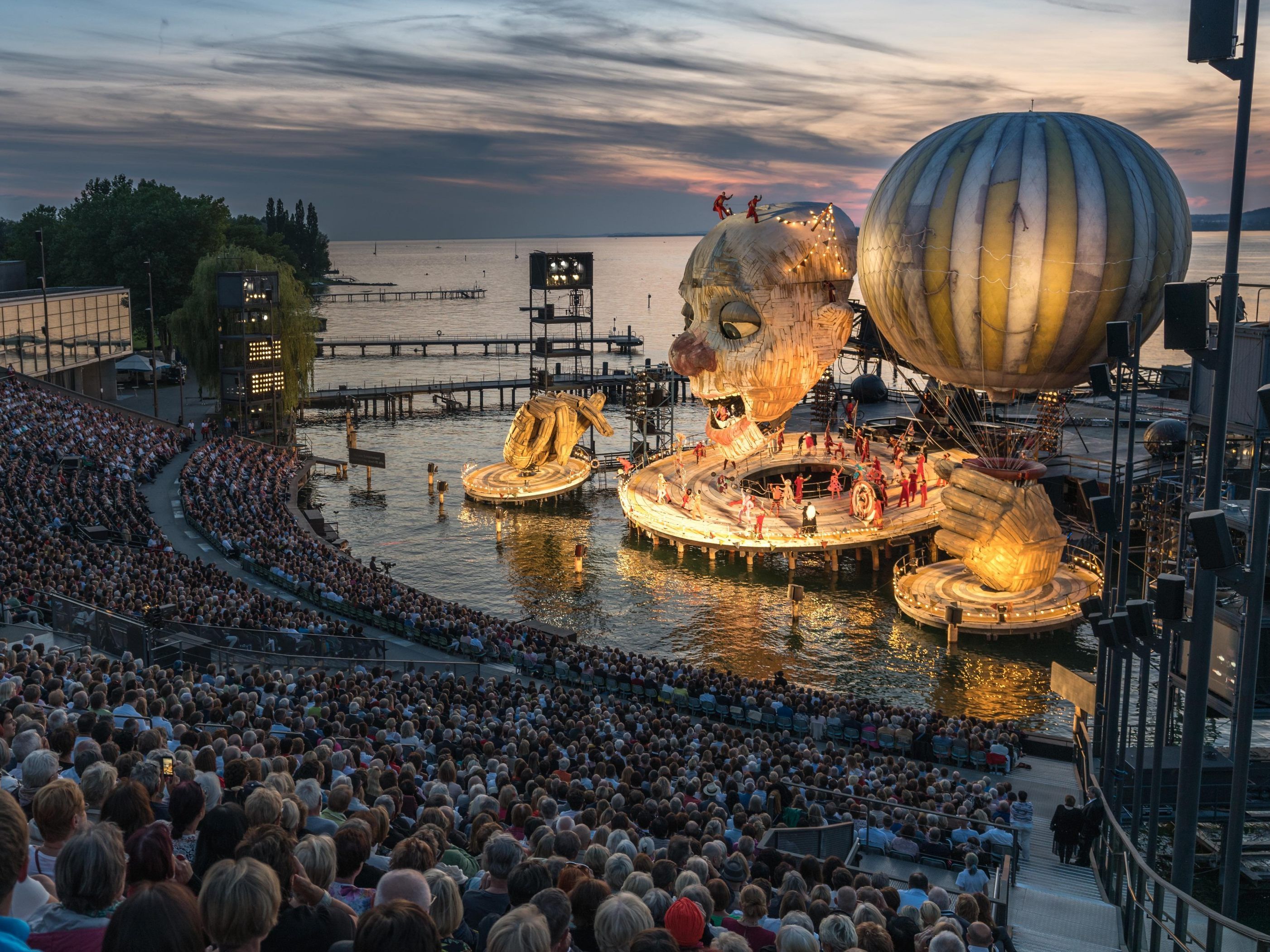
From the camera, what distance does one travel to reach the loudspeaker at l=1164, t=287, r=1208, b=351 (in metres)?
9.74

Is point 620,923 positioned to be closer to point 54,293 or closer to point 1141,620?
point 1141,620

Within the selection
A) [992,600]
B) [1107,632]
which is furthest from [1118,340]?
[992,600]

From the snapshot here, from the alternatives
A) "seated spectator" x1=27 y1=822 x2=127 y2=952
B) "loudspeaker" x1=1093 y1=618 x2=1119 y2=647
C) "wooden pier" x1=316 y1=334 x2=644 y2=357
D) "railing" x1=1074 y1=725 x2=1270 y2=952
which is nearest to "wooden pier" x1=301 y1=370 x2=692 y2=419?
"wooden pier" x1=316 y1=334 x2=644 y2=357

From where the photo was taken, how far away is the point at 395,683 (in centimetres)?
1970

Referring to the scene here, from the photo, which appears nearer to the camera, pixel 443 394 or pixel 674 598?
pixel 674 598

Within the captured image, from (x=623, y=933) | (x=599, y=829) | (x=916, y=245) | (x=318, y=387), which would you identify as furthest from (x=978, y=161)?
(x=318, y=387)

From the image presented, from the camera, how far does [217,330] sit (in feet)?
213

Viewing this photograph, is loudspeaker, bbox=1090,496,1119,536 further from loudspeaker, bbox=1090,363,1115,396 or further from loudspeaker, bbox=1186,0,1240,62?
loudspeaker, bbox=1186,0,1240,62

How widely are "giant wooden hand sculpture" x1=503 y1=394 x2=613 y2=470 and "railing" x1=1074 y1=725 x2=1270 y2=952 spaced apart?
3446 centimetres

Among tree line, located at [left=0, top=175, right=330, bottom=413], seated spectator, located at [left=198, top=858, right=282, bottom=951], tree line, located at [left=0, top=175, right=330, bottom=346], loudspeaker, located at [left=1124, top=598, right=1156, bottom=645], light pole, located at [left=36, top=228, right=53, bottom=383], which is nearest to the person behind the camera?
seated spectator, located at [left=198, top=858, right=282, bottom=951]

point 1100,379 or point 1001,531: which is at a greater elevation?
point 1100,379

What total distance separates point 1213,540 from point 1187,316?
6.61ft

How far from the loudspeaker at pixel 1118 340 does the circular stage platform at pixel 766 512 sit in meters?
22.6

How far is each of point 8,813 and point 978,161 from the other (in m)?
30.1
